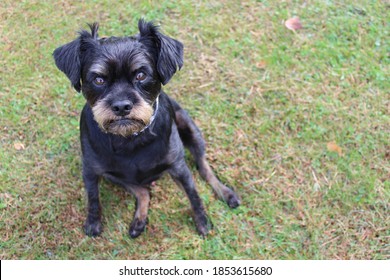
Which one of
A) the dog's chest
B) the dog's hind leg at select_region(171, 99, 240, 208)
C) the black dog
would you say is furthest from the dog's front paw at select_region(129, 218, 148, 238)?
the dog's hind leg at select_region(171, 99, 240, 208)

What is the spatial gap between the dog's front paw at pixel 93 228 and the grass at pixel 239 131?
65 mm

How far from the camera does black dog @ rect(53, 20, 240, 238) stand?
3.23 meters

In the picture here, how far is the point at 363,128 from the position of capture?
4.91 m

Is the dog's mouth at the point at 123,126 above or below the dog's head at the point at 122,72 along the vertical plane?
below

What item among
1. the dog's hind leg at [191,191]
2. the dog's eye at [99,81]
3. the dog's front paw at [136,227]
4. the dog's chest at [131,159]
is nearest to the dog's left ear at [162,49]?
the dog's eye at [99,81]

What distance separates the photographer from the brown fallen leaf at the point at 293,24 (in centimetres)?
557

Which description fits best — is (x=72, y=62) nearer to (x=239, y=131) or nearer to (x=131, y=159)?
(x=131, y=159)

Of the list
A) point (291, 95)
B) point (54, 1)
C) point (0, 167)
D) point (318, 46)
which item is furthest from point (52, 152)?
point (318, 46)

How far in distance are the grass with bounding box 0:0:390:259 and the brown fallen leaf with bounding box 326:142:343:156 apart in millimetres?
20

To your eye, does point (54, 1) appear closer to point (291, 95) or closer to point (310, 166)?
point (291, 95)

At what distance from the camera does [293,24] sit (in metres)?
5.59

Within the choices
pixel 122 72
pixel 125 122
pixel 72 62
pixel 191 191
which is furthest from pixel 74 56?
pixel 191 191

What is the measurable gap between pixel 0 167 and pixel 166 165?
6.07 ft

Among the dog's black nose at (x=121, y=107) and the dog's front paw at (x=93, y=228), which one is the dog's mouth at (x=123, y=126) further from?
the dog's front paw at (x=93, y=228)
